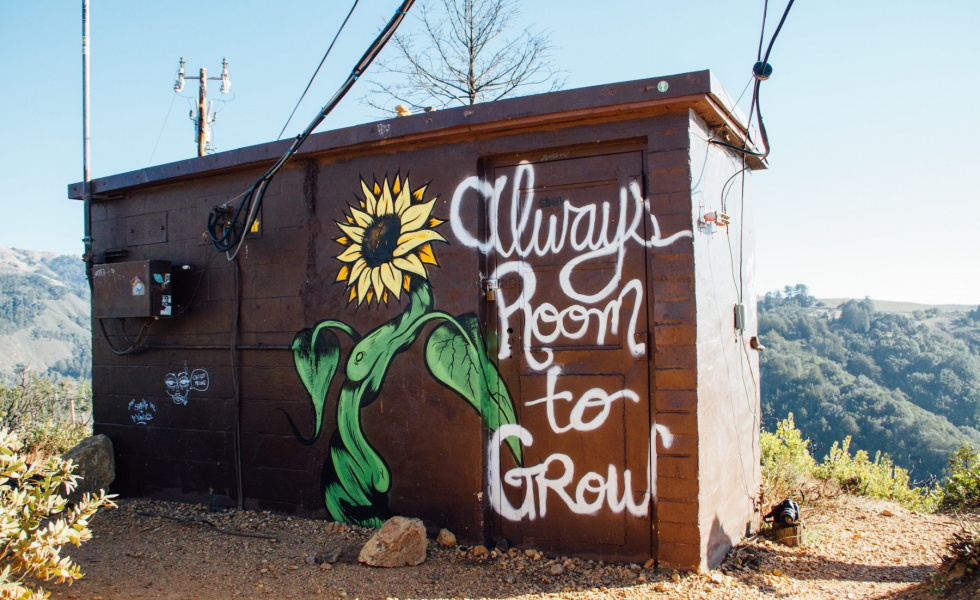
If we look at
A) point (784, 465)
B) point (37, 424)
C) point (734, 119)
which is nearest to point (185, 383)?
point (734, 119)

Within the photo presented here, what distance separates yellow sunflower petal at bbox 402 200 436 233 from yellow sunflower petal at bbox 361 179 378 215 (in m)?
0.30

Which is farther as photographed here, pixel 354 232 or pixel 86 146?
pixel 86 146

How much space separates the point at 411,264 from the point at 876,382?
37.5 metres

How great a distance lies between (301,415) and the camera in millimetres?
5406

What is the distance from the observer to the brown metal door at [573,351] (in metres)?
4.27

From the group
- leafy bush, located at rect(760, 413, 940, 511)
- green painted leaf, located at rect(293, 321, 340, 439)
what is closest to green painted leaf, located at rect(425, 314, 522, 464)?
green painted leaf, located at rect(293, 321, 340, 439)

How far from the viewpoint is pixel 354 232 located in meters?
5.24

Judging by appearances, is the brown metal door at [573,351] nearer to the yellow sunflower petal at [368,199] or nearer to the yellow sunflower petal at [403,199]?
the yellow sunflower petal at [403,199]

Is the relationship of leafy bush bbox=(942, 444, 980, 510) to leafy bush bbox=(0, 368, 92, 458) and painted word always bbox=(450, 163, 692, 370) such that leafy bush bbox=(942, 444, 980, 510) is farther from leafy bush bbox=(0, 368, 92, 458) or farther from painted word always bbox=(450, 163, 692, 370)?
leafy bush bbox=(0, 368, 92, 458)

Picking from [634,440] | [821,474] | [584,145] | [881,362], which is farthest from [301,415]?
[881,362]

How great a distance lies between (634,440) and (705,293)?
1033 mm

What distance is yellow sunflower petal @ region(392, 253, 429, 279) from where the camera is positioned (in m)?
4.91

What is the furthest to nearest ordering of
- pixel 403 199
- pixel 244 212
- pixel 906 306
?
pixel 906 306, pixel 244 212, pixel 403 199

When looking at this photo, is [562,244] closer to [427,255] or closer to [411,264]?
[427,255]
